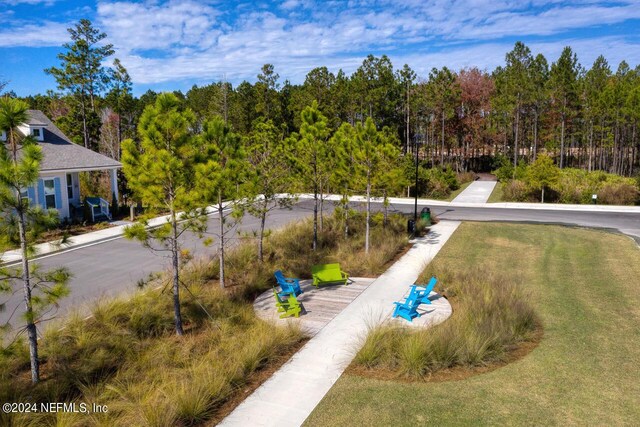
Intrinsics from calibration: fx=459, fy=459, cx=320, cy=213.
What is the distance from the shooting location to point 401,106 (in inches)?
2021

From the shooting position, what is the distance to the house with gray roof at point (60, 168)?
75.3 ft

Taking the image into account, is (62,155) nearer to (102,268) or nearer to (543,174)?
(102,268)

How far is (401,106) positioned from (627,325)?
43.2 meters

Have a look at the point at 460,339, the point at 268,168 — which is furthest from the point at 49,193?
the point at 460,339

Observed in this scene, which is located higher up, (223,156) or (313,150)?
(313,150)

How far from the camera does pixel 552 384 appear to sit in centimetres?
804

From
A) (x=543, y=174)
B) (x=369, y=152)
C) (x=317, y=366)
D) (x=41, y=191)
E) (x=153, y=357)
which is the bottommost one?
(x=317, y=366)

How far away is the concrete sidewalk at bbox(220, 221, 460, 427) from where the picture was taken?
7.34 m

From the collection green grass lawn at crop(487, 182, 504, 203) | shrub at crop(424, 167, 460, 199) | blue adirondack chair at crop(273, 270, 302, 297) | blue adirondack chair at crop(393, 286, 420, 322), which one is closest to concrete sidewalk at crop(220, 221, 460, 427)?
blue adirondack chair at crop(393, 286, 420, 322)

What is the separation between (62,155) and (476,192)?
31.4m

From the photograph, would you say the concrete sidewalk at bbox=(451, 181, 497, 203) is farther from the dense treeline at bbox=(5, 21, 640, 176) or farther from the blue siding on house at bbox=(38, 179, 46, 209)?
the blue siding on house at bbox=(38, 179, 46, 209)

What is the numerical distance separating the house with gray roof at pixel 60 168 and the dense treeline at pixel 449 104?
11.0 meters

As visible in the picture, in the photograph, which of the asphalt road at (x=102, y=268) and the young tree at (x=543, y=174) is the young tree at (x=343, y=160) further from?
the young tree at (x=543, y=174)

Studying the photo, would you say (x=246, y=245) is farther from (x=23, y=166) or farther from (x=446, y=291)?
(x=23, y=166)
